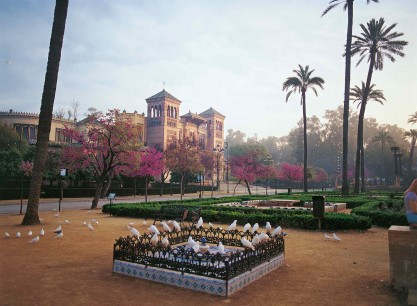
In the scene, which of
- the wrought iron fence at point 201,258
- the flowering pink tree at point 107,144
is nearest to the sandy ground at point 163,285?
the wrought iron fence at point 201,258

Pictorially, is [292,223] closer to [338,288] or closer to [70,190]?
[338,288]

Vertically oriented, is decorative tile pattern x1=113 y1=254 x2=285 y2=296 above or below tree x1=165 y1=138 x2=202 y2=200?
below

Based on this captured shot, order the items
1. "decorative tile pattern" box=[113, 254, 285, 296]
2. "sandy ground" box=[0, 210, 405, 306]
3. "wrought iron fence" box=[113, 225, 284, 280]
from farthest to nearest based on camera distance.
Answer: "wrought iron fence" box=[113, 225, 284, 280]
"decorative tile pattern" box=[113, 254, 285, 296]
"sandy ground" box=[0, 210, 405, 306]

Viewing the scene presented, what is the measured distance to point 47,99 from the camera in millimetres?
13711

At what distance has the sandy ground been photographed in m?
5.12

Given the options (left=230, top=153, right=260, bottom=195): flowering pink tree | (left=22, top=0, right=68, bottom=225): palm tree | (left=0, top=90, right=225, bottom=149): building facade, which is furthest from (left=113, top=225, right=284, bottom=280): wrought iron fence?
(left=0, top=90, right=225, bottom=149): building facade

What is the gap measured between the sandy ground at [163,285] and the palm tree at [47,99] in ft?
12.8

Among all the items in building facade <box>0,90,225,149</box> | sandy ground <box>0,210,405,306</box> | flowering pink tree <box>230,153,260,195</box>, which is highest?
building facade <box>0,90,225,149</box>

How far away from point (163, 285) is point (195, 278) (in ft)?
2.11

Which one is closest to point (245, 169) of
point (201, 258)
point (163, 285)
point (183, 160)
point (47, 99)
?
point (183, 160)

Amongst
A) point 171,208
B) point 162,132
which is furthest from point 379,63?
point 162,132

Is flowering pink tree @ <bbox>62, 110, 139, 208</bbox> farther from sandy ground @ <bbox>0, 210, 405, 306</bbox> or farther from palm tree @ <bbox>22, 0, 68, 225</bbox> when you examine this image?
sandy ground @ <bbox>0, 210, 405, 306</bbox>

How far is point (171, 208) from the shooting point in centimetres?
1417

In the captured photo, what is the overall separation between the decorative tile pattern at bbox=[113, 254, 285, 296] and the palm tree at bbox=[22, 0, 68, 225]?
28.7 feet
